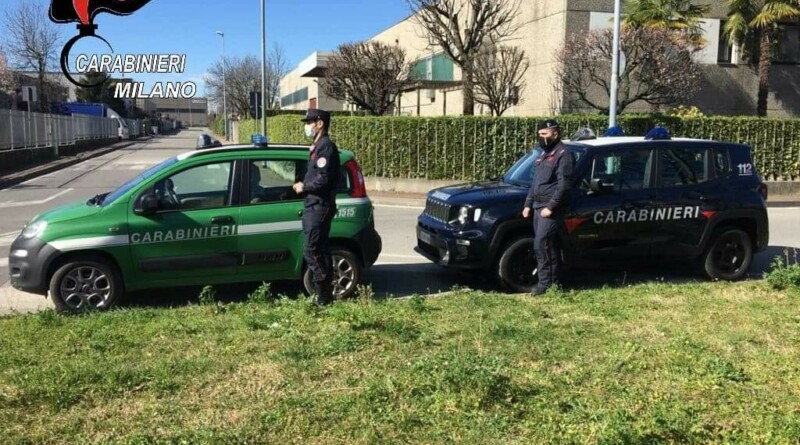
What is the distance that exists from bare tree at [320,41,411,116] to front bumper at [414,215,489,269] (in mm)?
18228

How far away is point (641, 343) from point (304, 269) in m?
3.44

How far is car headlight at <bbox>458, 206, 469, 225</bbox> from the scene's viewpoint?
290 inches

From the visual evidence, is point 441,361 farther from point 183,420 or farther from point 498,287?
point 498,287

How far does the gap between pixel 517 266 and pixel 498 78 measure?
50.7 ft

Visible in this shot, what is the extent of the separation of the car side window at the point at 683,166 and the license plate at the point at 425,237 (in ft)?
8.87

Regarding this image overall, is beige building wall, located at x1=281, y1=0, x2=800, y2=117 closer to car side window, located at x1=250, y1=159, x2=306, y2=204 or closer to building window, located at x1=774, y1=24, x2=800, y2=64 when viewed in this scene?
building window, located at x1=774, y1=24, x2=800, y2=64

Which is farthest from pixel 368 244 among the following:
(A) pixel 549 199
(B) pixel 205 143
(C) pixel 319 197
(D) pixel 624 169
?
(D) pixel 624 169

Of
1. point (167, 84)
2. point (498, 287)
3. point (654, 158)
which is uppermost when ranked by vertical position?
point (167, 84)

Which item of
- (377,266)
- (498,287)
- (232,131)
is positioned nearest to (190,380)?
Answer: (498,287)

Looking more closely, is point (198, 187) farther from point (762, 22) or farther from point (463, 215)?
point (762, 22)

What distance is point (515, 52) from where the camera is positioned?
22.3 m

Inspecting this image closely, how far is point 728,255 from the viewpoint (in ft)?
27.0

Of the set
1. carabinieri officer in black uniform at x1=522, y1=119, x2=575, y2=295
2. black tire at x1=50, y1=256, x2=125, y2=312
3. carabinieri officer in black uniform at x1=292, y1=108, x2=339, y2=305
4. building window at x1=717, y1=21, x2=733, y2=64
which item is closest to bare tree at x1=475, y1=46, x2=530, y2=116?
building window at x1=717, y1=21, x2=733, y2=64

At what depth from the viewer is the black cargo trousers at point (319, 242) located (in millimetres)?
6047
